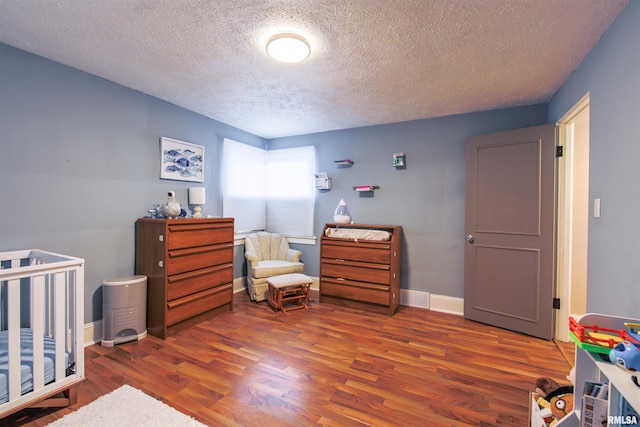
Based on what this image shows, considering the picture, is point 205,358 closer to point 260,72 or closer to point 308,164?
point 260,72

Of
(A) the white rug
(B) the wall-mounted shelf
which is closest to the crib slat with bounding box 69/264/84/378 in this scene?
(A) the white rug

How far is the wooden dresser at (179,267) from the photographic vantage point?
258cm

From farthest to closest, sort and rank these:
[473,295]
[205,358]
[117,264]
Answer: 1. [473,295]
2. [117,264]
3. [205,358]

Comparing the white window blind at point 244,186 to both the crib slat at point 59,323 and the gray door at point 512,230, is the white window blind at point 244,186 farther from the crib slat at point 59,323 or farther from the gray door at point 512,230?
the gray door at point 512,230

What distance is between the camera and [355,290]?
3.42 meters

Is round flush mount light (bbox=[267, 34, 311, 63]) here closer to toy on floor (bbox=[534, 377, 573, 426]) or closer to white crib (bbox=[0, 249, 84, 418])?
white crib (bbox=[0, 249, 84, 418])

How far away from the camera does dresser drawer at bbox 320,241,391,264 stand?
129 inches

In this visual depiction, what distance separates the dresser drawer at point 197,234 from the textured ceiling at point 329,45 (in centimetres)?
133

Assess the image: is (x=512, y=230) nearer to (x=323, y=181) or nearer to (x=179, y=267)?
(x=323, y=181)

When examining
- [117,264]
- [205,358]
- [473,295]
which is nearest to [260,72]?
[117,264]

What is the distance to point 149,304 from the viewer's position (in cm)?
267

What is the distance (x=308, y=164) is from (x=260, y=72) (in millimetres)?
1954

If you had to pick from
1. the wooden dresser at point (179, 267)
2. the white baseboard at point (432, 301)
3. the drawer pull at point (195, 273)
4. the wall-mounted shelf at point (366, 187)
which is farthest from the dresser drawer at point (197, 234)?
the white baseboard at point (432, 301)

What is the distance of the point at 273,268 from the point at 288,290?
14.9 inches
